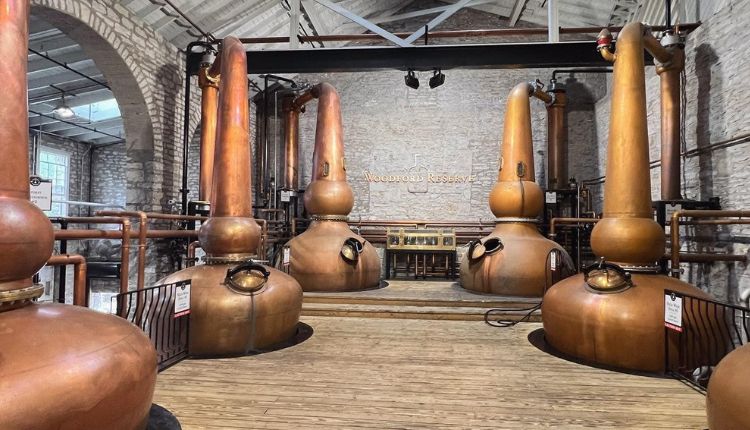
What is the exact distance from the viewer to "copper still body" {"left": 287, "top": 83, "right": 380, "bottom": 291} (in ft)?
20.7

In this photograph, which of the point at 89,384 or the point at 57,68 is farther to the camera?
the point at 57,68

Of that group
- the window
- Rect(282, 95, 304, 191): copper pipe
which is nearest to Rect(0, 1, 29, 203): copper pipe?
Rect(282, 95, 304, 191): copper pipe

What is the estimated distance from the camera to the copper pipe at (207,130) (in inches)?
275

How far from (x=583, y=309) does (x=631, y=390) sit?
75 centimetres

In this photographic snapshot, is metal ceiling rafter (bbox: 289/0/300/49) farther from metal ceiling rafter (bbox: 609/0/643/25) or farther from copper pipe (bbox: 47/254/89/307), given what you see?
metal ceiling rafter (bbox: 609/0/643/25)

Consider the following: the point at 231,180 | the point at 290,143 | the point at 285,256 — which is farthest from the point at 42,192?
the point at 290,143

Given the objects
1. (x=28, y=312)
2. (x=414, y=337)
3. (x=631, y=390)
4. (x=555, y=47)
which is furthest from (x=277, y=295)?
(x=555, y=47)

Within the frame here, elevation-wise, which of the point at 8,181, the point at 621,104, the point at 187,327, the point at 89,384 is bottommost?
the point at 187,327

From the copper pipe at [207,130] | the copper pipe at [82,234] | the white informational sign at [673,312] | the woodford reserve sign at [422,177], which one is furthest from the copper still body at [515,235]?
the copper pipe at [82,234]

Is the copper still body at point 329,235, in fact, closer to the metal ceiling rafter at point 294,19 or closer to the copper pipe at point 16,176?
the metal ceiling rafter at point 294,19

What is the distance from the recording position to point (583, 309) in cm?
361

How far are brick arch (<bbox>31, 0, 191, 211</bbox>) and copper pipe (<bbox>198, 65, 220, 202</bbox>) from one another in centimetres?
74

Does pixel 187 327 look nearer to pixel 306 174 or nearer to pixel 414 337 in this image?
pixel 414 337

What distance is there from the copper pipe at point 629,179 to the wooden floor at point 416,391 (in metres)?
1.08
